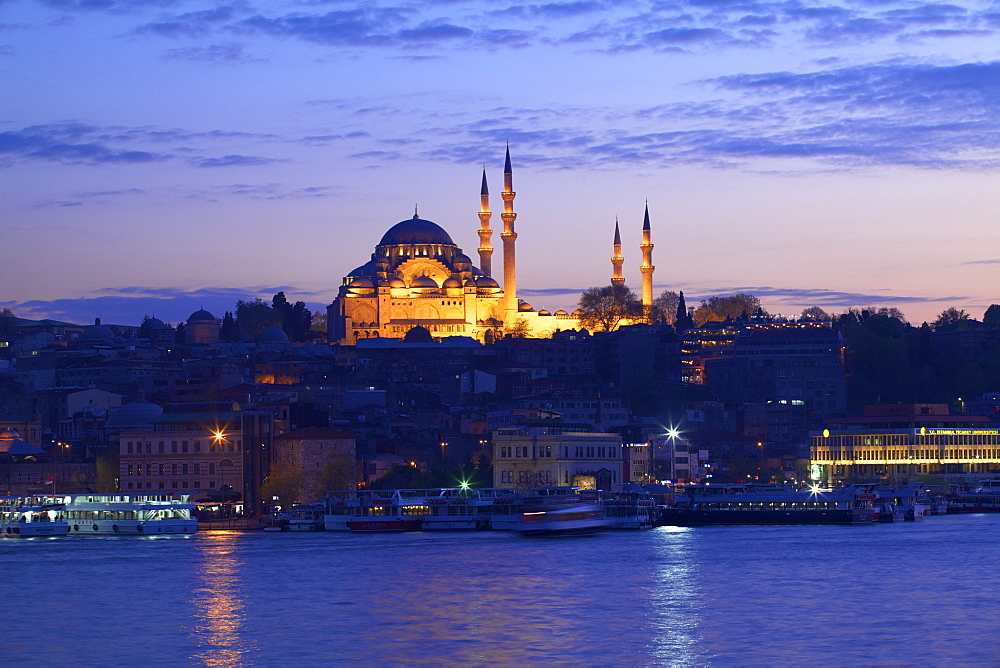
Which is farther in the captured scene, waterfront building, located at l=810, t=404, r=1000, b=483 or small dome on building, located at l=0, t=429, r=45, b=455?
waterfront building, located at l=810, t=404, r=1000, b=483

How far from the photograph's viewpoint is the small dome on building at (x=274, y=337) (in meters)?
136

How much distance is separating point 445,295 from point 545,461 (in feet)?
211

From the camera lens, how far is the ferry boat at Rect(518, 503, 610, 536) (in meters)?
62.0

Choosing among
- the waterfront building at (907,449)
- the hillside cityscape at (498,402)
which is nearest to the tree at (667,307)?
the hillside cityscape at (498,402)

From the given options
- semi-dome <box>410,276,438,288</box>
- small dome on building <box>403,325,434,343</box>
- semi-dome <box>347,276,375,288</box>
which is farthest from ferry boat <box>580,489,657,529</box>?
semi-dome <box>347,276,375,288</box>

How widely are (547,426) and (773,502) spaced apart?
13.3 m

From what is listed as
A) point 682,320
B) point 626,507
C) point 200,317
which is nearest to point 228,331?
point 200,317

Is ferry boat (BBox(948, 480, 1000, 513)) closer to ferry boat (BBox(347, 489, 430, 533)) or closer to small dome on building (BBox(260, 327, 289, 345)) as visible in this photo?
ferry boat (BBox(347, 489, 430, 533))

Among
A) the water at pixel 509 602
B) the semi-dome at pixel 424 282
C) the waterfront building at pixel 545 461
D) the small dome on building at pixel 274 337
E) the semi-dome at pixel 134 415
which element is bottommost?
the water at pixel 509 602

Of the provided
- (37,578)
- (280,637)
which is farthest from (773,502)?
(280,637)

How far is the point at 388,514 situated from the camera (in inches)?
2680

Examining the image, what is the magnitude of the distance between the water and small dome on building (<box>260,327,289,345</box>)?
248 feet

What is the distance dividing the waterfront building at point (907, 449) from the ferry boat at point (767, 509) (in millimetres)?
17727

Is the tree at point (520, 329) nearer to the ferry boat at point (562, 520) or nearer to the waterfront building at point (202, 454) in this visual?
the waterfront building at point (202, 454)
